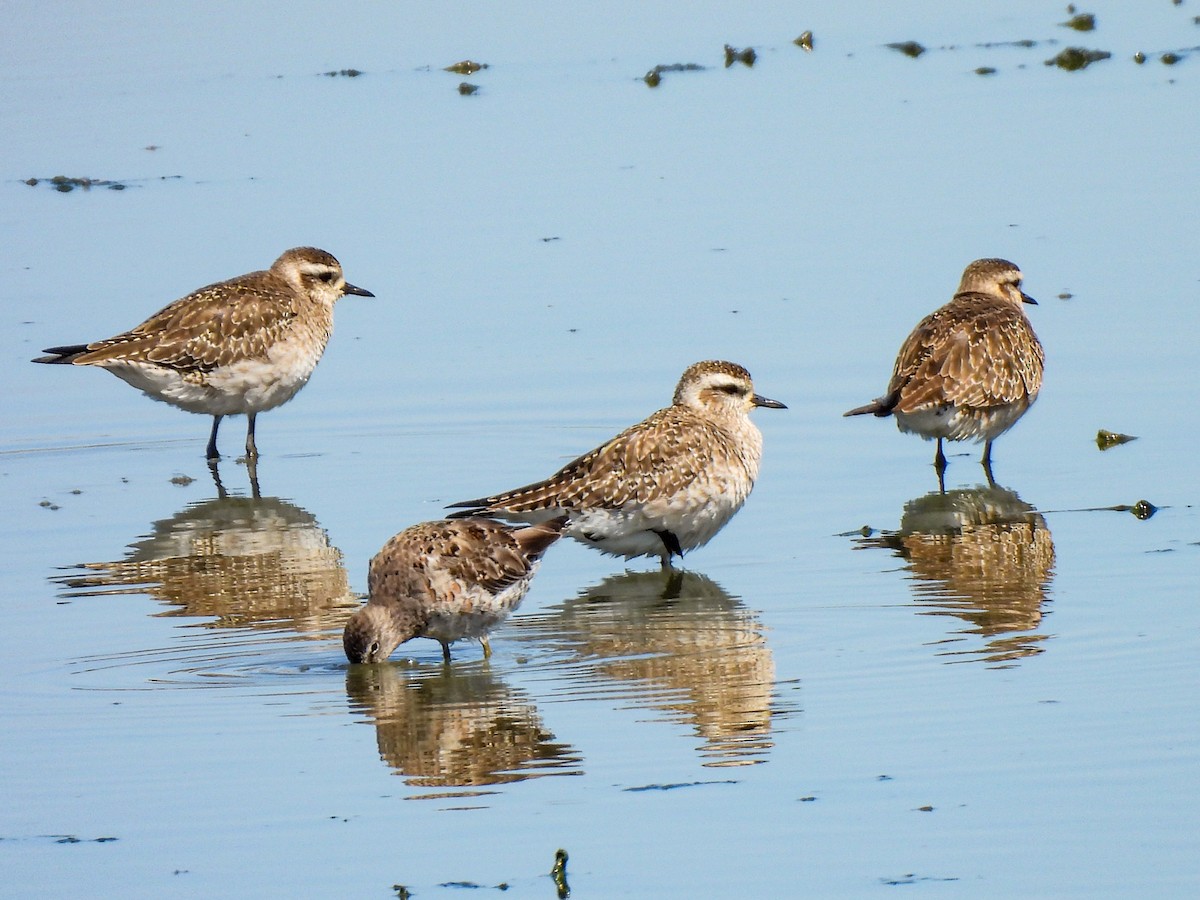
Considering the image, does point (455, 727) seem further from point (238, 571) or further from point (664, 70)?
point (664, 70)

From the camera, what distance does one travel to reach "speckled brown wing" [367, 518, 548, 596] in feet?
31.2

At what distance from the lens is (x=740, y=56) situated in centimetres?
2423

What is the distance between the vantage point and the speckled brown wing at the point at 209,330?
14.2 metres

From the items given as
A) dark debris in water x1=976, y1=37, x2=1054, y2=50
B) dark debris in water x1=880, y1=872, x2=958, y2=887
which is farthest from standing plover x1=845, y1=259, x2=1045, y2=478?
dark debris in water x1=976, y1=37, x2=1054, y2=50

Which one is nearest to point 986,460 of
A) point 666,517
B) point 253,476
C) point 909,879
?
point 666,517

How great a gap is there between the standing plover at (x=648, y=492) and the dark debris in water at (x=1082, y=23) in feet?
49.6

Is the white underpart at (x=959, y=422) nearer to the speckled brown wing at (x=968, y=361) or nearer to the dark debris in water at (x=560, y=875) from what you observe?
the speckled brown wing at (x=968, y=361)

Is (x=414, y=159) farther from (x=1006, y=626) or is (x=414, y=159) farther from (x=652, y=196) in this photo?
(x=1006, y=626)

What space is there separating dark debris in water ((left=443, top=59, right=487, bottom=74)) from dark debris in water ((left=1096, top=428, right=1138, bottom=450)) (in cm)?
1270

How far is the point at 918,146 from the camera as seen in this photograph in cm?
2014

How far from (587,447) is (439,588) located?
3.88 m

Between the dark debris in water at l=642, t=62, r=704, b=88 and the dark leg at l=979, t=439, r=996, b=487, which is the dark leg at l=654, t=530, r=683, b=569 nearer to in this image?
the dark leg at l=979, t=439, r=996, b=487

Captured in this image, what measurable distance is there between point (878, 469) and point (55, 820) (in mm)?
6508

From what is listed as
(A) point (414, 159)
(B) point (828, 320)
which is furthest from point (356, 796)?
(A) point (414, 159)
